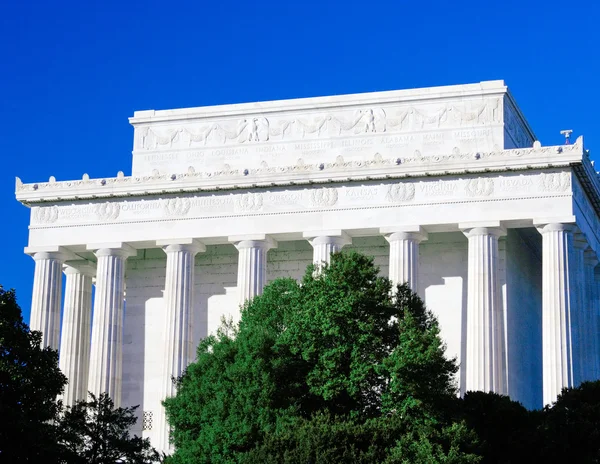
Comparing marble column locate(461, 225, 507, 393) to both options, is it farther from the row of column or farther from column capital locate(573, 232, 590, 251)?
column capital locate(573, 232, 590, 251)

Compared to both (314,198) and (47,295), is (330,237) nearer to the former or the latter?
(314,198)

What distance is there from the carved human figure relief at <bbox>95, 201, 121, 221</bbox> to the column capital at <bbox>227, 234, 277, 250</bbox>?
7.69 m

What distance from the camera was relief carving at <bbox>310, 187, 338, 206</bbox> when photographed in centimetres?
8256

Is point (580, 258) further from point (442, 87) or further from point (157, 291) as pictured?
point (157, 291)

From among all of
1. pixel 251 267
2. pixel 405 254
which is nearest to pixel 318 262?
pixel 251 267

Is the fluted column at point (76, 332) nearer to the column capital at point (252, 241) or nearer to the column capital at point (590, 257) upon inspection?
the column capital at point (252, 241)

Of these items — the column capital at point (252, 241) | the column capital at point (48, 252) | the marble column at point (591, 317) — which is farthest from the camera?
the column capital at point (48, 252)

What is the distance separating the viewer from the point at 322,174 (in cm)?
8219

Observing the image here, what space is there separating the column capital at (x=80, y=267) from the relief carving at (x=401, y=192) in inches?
867

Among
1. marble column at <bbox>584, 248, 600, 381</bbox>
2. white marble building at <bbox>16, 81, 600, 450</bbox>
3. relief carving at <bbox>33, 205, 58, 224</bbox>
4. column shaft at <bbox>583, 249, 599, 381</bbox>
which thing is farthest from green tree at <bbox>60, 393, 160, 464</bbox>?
marble column at <bbox>584, 248, 600, 381</bbox>

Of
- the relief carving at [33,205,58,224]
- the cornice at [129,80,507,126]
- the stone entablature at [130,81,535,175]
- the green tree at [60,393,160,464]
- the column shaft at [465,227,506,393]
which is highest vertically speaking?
the cornice at [129,80,507,126]

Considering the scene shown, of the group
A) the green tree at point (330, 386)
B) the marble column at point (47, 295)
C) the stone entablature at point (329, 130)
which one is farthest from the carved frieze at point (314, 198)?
the green tree at point (330, 386)

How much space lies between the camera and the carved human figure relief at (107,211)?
284 ft

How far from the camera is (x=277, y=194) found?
3292 inches
